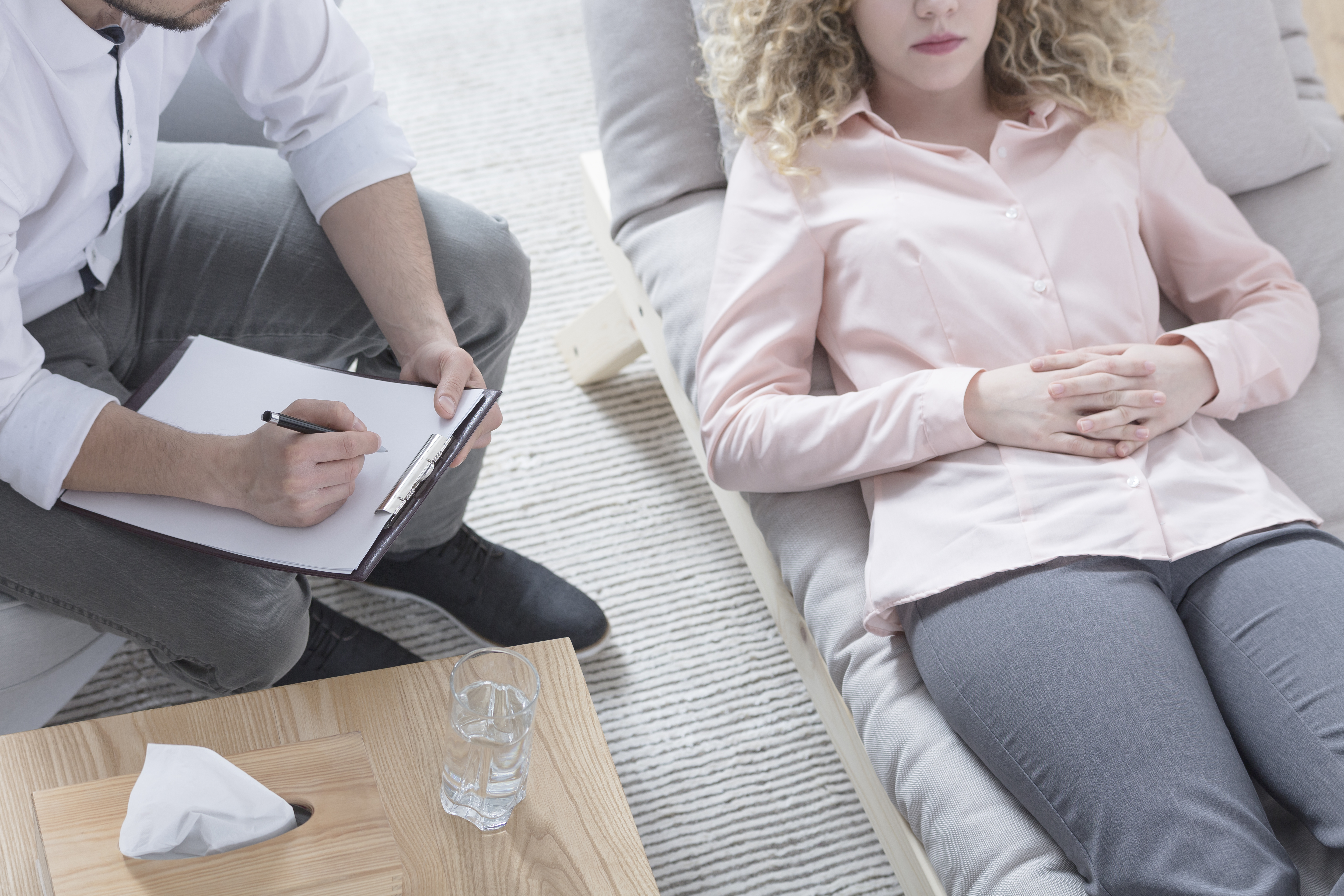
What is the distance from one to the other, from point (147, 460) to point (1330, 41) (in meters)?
1.79

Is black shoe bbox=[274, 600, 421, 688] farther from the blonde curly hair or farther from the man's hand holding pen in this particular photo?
the blonde curly hair

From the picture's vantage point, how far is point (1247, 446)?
1.23 meters

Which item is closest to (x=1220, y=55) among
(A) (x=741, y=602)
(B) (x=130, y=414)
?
(A) (x=741, y=602)

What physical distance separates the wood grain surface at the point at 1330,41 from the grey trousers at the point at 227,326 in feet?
4.31

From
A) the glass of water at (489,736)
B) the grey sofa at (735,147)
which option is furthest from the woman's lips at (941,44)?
the glass of water at (489,736)

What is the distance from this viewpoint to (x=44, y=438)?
36.5 inches

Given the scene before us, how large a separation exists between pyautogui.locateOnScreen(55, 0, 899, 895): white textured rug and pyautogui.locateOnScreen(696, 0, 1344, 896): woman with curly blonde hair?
425mm

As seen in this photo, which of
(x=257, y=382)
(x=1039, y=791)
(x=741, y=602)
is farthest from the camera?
(x=741, y=602)

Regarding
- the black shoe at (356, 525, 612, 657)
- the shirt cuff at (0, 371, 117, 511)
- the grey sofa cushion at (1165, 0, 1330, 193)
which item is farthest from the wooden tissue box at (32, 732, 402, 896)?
the grey sofa cushion at (1165, 0, 1330, 193)

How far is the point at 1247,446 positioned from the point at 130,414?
1198mm

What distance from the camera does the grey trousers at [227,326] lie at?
0.99 meters

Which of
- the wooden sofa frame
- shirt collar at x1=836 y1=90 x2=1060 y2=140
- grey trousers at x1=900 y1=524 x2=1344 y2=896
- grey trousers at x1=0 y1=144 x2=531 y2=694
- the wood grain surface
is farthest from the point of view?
the wood grain surface

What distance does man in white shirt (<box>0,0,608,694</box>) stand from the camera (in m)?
0.94

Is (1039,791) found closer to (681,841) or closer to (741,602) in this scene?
(681,841)
